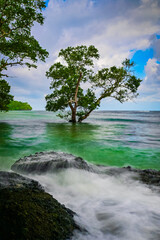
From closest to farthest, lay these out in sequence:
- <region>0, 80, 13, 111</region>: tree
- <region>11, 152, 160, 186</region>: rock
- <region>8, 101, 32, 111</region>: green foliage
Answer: <region>11, 152, 160, 186</region>: rock < <region>0, 80, 13, 111</region>: tree < <region>8, 101, 32, 111</region>: green foliage

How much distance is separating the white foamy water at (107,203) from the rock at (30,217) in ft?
0.90

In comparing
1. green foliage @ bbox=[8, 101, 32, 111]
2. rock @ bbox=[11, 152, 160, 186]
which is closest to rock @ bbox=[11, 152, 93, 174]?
rock @ bbox=[11, 152, 160, 186]

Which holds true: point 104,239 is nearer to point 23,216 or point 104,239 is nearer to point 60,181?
point 23,216

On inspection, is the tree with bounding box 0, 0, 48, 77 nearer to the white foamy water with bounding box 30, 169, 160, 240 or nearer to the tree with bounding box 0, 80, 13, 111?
the tree with bounding box 0, 80, 13, 111

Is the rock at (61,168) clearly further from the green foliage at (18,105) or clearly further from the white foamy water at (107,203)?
the green foliage at (18,105)

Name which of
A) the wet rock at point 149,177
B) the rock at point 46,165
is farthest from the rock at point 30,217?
the wet rock at point 149,177

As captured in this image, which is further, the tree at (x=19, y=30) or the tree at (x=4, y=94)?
the tree at (x=4, y=94)

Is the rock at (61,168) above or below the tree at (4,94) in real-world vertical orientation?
below

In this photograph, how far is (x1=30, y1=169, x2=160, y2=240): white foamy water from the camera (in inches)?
102

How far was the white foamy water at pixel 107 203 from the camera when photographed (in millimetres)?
2600

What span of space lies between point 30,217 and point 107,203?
210cm

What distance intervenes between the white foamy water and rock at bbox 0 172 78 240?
0.90 feet

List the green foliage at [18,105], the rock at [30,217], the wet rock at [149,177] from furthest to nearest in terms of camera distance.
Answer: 1. the green foliage at [18,105]
2. the wet rock at [149,177]
3. the rock at [30,217]

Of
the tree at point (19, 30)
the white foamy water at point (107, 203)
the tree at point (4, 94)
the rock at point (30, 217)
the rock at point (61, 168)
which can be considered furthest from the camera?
the tree at point (4, 94)
